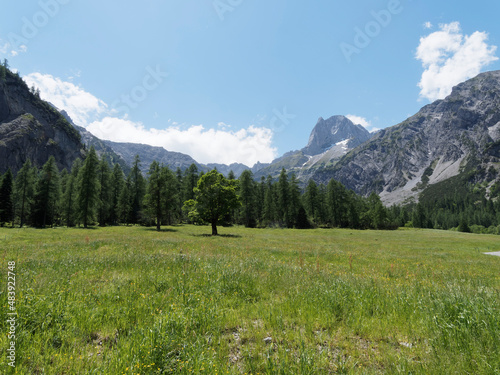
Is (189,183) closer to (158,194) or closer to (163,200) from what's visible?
(158,194)

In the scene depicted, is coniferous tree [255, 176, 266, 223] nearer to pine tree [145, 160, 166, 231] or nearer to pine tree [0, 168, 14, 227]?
pine tree [145, 160, 166, 231]

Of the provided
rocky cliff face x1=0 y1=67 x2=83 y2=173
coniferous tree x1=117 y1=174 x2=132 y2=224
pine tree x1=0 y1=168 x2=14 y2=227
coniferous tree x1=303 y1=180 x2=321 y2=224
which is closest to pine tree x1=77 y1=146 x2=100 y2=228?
coniferous tree x1=117 y1=174 x2=132 y2=224

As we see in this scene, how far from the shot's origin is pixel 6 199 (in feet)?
194

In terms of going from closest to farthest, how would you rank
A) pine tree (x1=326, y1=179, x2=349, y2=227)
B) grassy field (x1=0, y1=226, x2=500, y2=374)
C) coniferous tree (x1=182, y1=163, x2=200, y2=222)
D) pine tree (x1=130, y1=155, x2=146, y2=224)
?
grassy field (x1=0, y1=226, x2=500, y2=374) < pine tree (x1=130, y1=155, x2=146, y2=224) < coniferous tree (x1=182, y1=163, x2=200, y2=222) < pine tree (x1=326, y1=179, x2=349, y2=227)

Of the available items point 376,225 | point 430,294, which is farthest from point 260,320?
point 376,225

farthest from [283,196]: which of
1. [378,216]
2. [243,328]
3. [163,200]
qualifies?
[243,328]

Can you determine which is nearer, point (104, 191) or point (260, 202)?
point (104, 191)

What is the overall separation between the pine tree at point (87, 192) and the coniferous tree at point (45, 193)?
1250 centimetres

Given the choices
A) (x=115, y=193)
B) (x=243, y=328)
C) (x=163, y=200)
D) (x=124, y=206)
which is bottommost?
(x=243, y=328)

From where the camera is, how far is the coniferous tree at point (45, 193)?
58.5 m

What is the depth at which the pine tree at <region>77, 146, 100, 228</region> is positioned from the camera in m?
51.5

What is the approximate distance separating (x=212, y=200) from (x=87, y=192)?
114 ft

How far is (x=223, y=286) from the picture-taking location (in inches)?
290

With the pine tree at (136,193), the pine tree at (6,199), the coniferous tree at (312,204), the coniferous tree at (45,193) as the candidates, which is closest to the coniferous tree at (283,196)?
the coniferous tree at (312,204)
